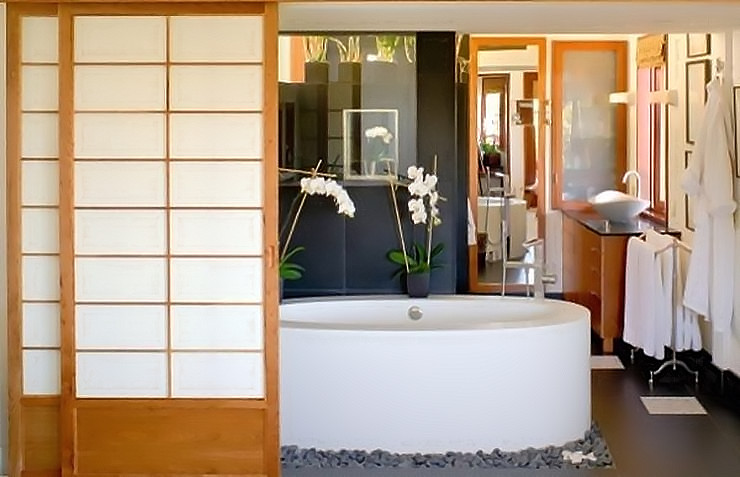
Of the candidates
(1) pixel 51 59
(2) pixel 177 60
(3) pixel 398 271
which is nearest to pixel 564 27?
(3) pixel 398 271

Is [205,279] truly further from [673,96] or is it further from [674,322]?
[673,96]

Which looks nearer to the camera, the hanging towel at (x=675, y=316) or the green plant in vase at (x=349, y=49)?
the green plant in vase at (x=349, y=49)

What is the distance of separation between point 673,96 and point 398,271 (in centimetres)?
246

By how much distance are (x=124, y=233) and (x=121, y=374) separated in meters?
0.57

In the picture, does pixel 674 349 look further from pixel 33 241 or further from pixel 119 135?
pixel 33 241

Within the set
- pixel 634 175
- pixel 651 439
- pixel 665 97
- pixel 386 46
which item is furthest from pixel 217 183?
pixel 634 175

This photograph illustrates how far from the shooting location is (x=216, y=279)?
448 centimetres

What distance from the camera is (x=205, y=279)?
14.7 ft

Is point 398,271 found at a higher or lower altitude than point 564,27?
lower

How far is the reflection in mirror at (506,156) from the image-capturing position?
8.58m

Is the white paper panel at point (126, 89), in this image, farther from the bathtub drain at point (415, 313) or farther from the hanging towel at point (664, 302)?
the hanging towel at point (664, 302)

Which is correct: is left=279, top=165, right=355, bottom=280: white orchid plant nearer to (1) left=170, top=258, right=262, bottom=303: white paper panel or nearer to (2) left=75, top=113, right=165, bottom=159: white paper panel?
(1) left=170, top=258, right=262, bottom=303: white paper panel

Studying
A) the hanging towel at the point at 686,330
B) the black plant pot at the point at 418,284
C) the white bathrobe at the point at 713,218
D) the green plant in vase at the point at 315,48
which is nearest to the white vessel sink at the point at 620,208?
the hanging towel at the point at 686,330

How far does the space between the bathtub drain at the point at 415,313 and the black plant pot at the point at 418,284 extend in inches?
4.5
